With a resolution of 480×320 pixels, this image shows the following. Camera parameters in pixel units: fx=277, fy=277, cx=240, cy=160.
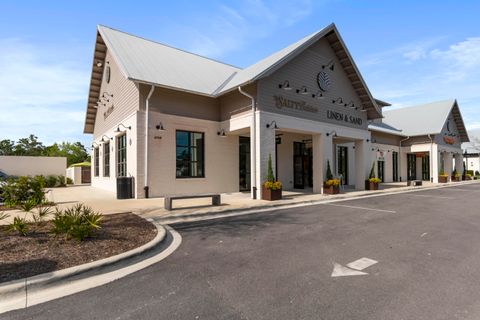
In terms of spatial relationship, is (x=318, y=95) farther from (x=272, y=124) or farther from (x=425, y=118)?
(x=425, y=118)

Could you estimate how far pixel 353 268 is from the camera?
4305mm

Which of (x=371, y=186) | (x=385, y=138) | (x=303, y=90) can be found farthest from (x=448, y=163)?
(x=303, y=90)

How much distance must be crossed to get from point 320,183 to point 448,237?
8.93 metres

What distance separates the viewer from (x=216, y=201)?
33.4 feet

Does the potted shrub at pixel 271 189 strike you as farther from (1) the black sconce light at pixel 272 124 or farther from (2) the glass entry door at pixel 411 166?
(2) the glass entry door at pixel 411 166

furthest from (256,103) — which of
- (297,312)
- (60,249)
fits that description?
(297,312)

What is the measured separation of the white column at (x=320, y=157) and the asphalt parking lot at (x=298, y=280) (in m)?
8.18

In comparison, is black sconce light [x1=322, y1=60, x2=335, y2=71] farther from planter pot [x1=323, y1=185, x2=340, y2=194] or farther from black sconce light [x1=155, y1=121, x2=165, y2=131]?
black sconce light [x1=155, y1=121, x2=165, y2=131]

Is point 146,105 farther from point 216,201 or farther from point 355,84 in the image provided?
point 355,84

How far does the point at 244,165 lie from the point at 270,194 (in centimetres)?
457

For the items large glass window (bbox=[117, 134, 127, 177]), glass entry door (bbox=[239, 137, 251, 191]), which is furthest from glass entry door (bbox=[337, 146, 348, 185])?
large glass window (bbox=[117, 134, 127, 177])

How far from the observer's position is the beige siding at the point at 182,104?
1273 cm

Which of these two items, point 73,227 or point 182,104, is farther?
point 182,104

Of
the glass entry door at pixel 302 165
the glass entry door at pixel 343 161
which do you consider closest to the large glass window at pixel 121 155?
the glass entry door at pixel 302 165
